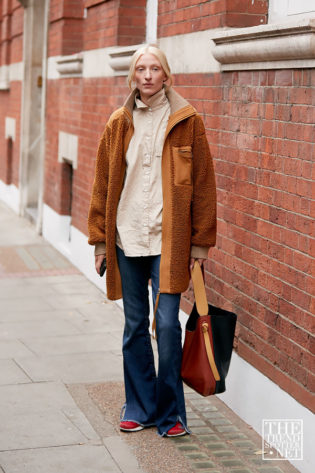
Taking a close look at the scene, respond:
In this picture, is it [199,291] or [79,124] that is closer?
[199,291]

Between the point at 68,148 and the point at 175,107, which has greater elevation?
the point at 175,107

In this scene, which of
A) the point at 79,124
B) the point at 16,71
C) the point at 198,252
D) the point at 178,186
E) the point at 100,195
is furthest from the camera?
the point at 16,71

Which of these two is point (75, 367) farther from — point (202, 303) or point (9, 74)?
point (9, 74)

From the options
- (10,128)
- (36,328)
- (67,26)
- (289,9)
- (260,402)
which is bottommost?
(36,328)

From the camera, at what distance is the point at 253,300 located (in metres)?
5.10

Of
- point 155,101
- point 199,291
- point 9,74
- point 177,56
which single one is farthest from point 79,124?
point 9,74

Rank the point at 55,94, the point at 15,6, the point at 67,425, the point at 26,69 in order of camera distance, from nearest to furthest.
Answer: the point at 67,425
the point at 55,94
the point at 26,69
the point at 15,6

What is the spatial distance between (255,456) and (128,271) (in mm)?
1163

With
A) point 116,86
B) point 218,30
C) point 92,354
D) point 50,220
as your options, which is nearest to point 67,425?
point 92,354

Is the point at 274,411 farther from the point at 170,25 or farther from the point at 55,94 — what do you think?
the point at 55,94

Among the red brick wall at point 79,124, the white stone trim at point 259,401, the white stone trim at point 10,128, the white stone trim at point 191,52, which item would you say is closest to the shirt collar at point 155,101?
the white stone trim at point 191,52

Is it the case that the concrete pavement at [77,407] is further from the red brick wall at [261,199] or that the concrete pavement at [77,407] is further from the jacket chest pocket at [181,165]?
the jacket chest pocket at [181,165]

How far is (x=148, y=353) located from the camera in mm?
5035

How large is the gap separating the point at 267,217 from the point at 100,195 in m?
0.90
